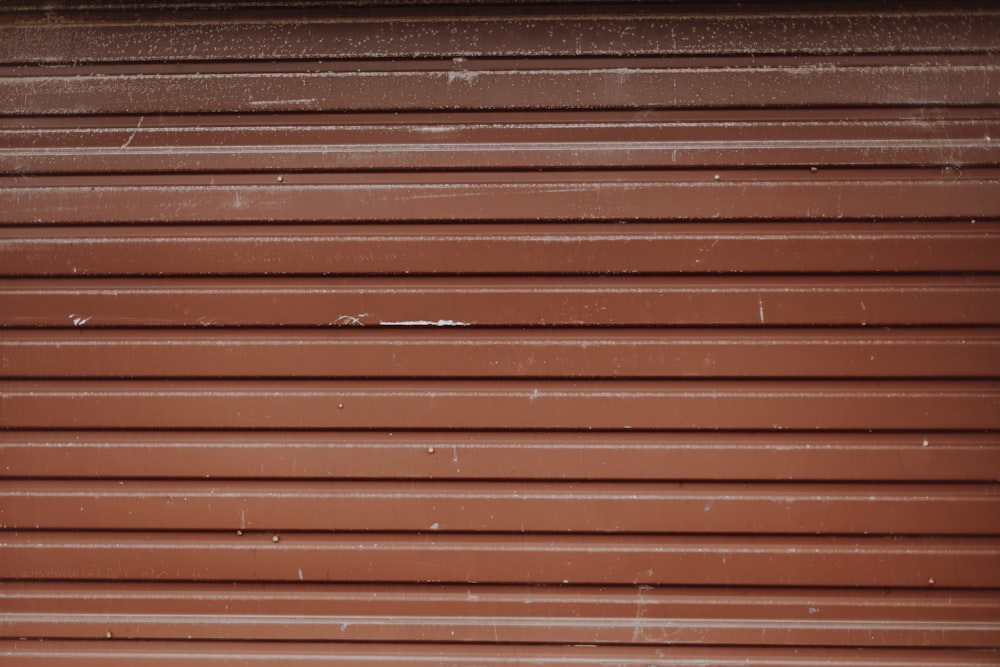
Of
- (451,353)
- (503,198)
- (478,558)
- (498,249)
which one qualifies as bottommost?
(478,558)

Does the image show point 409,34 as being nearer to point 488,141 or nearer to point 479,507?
point 488,141

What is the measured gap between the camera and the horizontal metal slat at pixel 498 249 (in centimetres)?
213

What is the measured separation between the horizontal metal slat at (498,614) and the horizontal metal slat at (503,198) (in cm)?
134

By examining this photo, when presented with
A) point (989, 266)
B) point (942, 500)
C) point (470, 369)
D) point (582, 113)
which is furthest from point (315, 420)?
point (989, 266)

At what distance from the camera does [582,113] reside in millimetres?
2203

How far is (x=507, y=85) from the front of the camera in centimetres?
221

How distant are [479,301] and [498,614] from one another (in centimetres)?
113

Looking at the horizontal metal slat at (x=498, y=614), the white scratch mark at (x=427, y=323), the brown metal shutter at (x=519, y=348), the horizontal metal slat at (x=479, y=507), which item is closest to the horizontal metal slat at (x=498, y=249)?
the brown metal shutter at (x=519, y=348)

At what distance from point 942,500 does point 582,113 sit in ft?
6.14

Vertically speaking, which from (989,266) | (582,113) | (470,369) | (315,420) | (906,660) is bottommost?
(906,660)

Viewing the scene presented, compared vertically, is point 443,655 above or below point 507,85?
below

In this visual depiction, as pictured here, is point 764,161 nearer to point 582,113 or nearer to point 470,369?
point 582,113

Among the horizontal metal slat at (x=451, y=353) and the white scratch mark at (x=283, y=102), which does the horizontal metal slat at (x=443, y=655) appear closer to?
the horizontal metal slat at (x=451, y=353)

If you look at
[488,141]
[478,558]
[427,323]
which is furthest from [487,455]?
[488,141]
